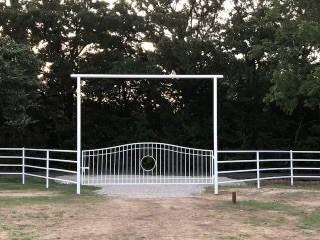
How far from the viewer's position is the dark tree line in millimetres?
25094

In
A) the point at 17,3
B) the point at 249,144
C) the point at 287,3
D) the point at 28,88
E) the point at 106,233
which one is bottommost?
the point at 106,233

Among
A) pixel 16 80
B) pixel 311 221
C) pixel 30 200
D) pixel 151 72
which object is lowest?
pixel 311 221

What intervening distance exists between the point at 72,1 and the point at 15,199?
50.6 ft

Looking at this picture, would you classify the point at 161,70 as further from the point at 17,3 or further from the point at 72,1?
the point at 17,3

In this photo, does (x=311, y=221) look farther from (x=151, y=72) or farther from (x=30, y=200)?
(x=151, y=72)

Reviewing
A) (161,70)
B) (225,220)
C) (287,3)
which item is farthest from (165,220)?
(161,70)

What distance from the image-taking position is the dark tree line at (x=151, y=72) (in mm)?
25094

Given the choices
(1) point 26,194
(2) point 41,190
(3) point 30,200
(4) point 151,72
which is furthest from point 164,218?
(4) point 151,72

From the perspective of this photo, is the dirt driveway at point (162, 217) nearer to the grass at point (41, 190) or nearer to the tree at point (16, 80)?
the grass at point (41, 190)

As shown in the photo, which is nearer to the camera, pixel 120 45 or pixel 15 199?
pixel 15 199

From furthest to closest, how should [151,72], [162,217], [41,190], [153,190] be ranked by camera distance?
[151,72], [41,190], [153,190], [162,217]

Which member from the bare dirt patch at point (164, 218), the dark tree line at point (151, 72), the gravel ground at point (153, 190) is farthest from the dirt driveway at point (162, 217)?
the dark tree line at point (151, 72)

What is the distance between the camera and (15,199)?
1311 centimetres

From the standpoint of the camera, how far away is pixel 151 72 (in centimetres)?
2486
